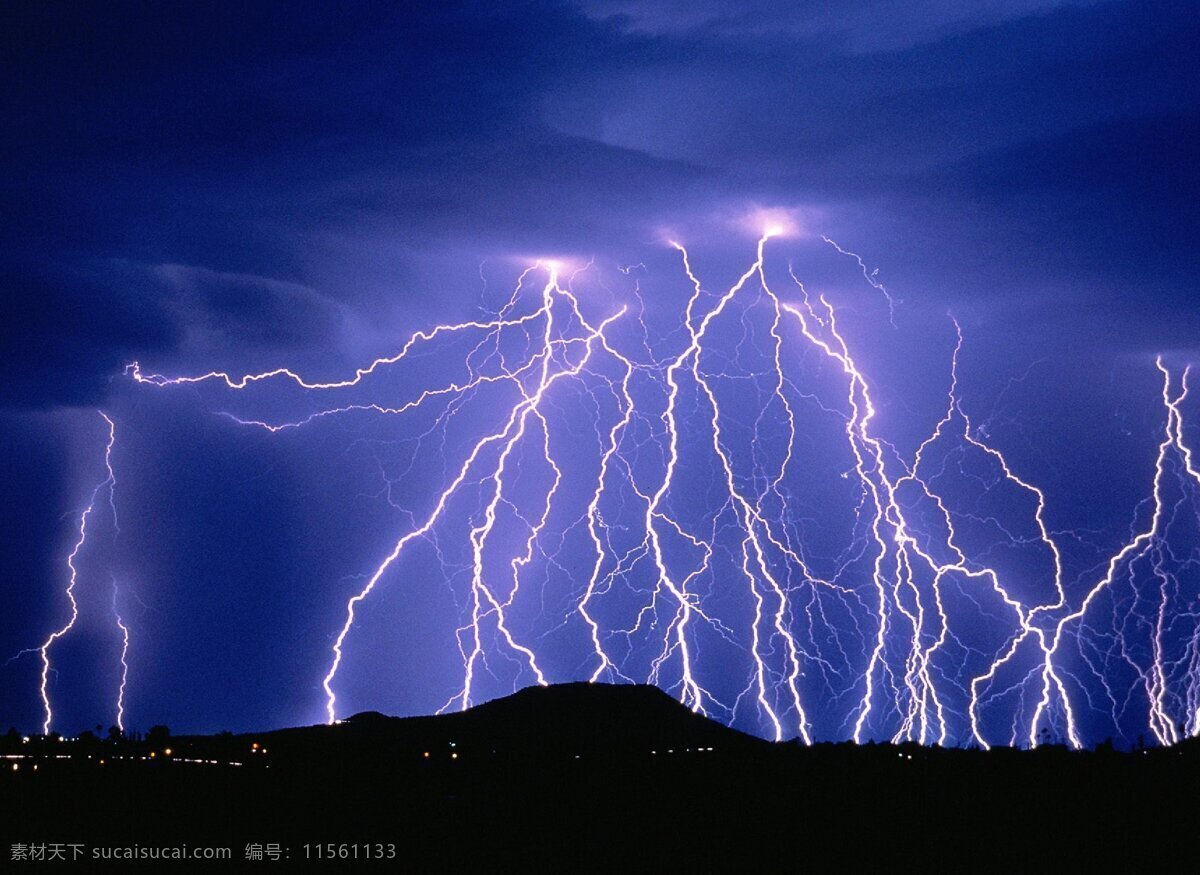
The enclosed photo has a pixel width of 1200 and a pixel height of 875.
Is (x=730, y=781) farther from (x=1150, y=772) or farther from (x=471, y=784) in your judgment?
(x=1150, y=772)

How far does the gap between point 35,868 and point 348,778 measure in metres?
5.42

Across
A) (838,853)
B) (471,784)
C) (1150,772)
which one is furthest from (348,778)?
(1150,772)

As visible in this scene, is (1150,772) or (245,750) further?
(245,750)

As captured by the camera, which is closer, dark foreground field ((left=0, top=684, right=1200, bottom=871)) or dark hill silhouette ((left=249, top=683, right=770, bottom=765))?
dark foreground field ((left=0, top=684, right=1200, bottom=871))

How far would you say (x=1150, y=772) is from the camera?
12.6 metres

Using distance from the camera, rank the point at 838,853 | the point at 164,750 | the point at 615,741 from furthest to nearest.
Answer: the point at 615,741, the point at 164,750, the point at 838,853

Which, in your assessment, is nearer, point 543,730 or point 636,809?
point 636,809

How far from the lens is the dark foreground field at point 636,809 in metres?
9.68

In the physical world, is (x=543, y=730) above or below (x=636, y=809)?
above

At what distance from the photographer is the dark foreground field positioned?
31.8 feet

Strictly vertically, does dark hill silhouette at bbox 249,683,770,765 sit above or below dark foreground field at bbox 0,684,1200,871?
above

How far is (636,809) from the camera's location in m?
11.9

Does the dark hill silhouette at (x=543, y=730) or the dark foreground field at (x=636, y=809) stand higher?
the dark hill silhouette at (x=543, y=730)

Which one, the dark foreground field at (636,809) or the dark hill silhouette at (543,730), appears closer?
the dark foreground field at (636,809)
